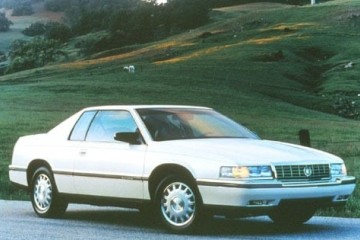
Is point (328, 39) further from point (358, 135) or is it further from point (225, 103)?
point (358, 135)

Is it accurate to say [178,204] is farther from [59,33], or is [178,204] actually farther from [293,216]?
[59,33]

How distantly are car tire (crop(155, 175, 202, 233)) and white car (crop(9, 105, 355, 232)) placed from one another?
0.5 inches

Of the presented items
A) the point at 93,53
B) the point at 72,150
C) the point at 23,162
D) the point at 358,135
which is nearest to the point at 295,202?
the point at 72,150

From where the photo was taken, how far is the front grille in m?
11.2

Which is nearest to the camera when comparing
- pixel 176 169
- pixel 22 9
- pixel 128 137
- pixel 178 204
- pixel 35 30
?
pixel 178 204

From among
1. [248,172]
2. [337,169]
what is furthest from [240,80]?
[248,172]

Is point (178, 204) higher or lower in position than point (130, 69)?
higher

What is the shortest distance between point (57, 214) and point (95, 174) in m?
1.37

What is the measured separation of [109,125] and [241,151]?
2.30 metres

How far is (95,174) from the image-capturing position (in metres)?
12.8

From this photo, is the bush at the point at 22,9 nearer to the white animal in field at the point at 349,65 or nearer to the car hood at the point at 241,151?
the white animal in field at the point at 349,65

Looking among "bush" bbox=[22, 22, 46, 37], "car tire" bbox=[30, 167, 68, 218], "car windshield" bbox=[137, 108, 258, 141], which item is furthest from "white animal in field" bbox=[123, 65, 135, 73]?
"bush" bbox=[22, 22, 46, 37]

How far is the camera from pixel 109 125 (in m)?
13.1

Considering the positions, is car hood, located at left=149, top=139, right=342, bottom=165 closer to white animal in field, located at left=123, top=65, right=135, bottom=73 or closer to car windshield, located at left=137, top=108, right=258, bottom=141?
car windshield, located at left=137, top=108, right=258, bottom=141
